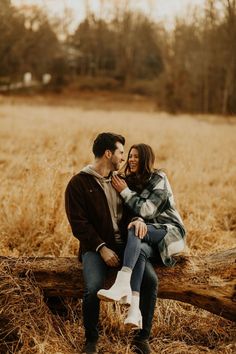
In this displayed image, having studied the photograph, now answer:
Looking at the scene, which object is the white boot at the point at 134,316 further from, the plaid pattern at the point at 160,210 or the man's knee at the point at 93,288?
the plaid pattern at the point at 160,210

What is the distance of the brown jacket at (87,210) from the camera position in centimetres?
311

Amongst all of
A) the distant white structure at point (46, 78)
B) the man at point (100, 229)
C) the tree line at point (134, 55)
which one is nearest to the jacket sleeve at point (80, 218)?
the man at point (100, 229)

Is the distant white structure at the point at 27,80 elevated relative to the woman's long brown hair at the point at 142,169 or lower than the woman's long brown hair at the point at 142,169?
elevated

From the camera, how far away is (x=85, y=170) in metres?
3.23

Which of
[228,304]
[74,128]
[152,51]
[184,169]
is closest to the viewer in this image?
[228,304]

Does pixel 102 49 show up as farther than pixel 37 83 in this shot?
Yes

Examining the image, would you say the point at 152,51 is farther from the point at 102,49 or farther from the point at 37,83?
the point at 37,83

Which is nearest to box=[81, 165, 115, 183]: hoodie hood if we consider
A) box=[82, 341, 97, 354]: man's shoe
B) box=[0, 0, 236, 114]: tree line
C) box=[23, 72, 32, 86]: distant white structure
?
box=[82, 341, 97, 354]: man's shoe

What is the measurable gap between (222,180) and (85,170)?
5.47 metres

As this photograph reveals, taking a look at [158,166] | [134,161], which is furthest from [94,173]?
[158,166]

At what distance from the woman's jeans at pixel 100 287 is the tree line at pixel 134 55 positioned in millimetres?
4034

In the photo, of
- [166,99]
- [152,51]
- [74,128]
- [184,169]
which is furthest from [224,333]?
[152,51]

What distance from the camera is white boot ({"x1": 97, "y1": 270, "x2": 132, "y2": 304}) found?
110 inches

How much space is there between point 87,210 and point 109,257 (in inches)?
14.0
